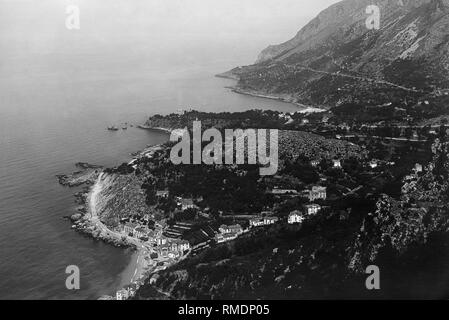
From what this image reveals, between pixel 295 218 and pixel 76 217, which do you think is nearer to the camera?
pixel 295 218

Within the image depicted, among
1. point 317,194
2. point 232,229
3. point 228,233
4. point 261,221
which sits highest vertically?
point 317,194

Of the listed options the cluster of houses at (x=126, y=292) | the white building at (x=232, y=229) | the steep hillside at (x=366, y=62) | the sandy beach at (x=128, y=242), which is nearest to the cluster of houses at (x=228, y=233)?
the white building at (x=232, y=229)

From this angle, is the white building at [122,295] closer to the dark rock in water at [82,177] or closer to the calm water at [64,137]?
the calm water at [64,137]

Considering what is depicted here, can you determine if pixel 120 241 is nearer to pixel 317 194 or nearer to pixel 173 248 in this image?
pixel 173 248

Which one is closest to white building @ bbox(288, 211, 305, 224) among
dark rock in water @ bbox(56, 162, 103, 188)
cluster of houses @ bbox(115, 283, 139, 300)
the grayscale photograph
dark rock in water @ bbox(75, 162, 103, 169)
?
the grayscale photograph

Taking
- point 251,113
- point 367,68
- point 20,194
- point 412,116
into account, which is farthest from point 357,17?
point 20,194

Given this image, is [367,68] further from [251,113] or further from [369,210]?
[369,210]

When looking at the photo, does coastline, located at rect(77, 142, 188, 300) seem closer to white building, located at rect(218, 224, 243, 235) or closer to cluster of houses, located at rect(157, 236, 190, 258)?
cluster of houses, located at rect(157, 236, 190, 258)

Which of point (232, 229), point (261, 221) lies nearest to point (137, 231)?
point (232, 229)

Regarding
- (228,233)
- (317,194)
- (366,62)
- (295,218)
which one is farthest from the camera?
(366,62)
